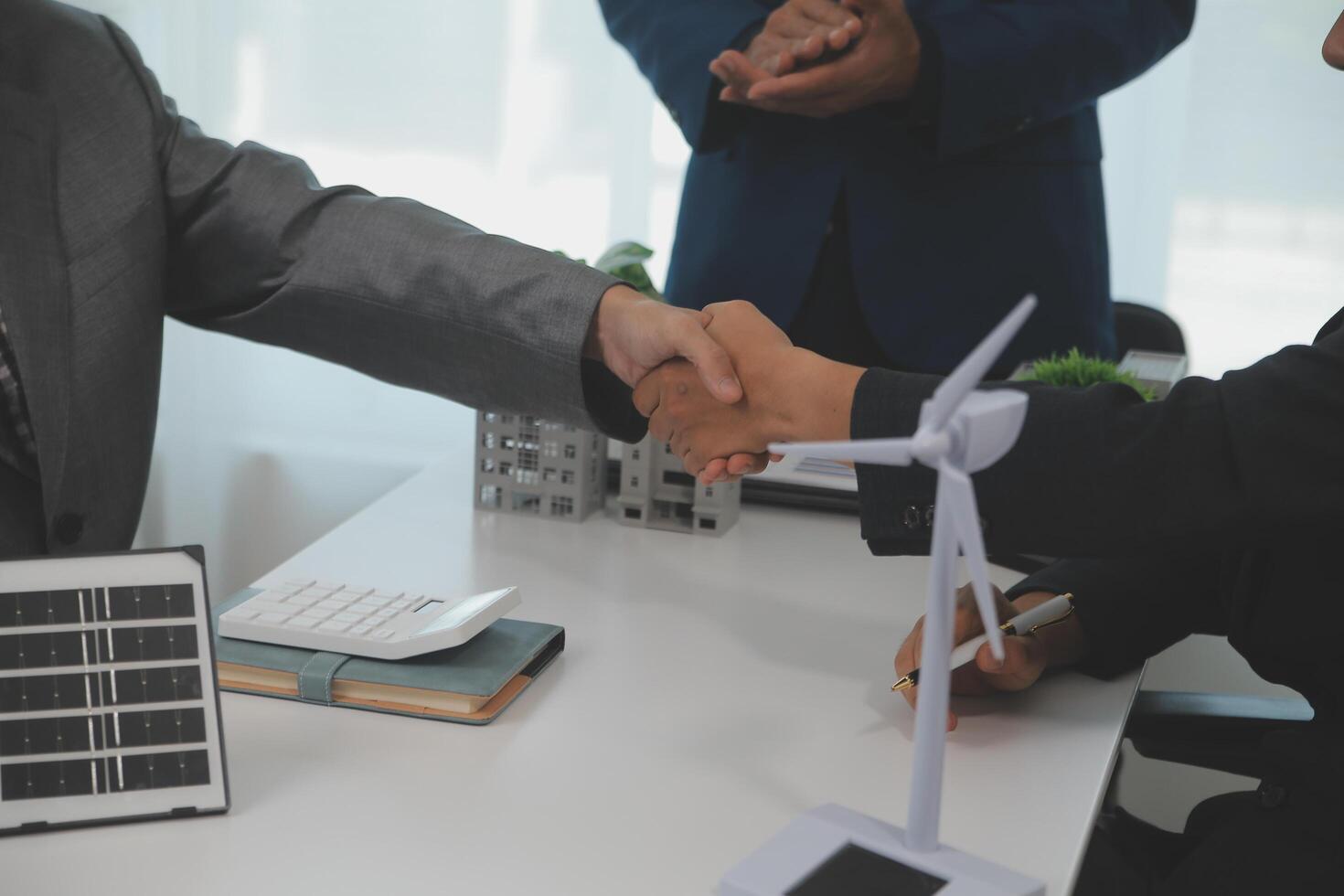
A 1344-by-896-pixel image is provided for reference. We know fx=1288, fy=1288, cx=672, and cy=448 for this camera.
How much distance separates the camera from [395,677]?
3.22 feet

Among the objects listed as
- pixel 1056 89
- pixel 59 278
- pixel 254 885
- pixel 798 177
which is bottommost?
pixel 254 885

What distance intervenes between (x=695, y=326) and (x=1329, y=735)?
0.65m

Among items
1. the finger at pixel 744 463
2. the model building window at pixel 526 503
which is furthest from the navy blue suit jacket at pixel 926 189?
the finger at pixel 744 463

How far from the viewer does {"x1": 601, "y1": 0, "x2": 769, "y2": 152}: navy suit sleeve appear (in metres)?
1.86

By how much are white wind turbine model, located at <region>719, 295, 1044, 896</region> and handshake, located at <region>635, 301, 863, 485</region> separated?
0.39m

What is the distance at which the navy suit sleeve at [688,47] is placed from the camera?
6.10 ft

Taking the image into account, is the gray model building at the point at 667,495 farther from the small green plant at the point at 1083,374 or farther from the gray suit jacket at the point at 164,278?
the small green plant at the point at 1083,374

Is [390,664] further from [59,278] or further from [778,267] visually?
[778,267]

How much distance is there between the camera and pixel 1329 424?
2.99 feet

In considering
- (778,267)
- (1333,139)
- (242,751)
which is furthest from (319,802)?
(1333,139)

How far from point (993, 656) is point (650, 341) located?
0.46 metres

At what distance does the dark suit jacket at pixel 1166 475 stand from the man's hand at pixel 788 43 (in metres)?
0.82

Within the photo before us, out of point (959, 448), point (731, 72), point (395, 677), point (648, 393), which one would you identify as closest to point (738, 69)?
point (731, 72)

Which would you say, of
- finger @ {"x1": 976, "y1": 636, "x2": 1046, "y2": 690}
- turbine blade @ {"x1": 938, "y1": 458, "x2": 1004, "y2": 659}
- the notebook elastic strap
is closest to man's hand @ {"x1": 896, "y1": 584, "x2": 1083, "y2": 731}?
finger @ {"x1": 976, "y1": 636, "x2": 1046, "y2": 690}
